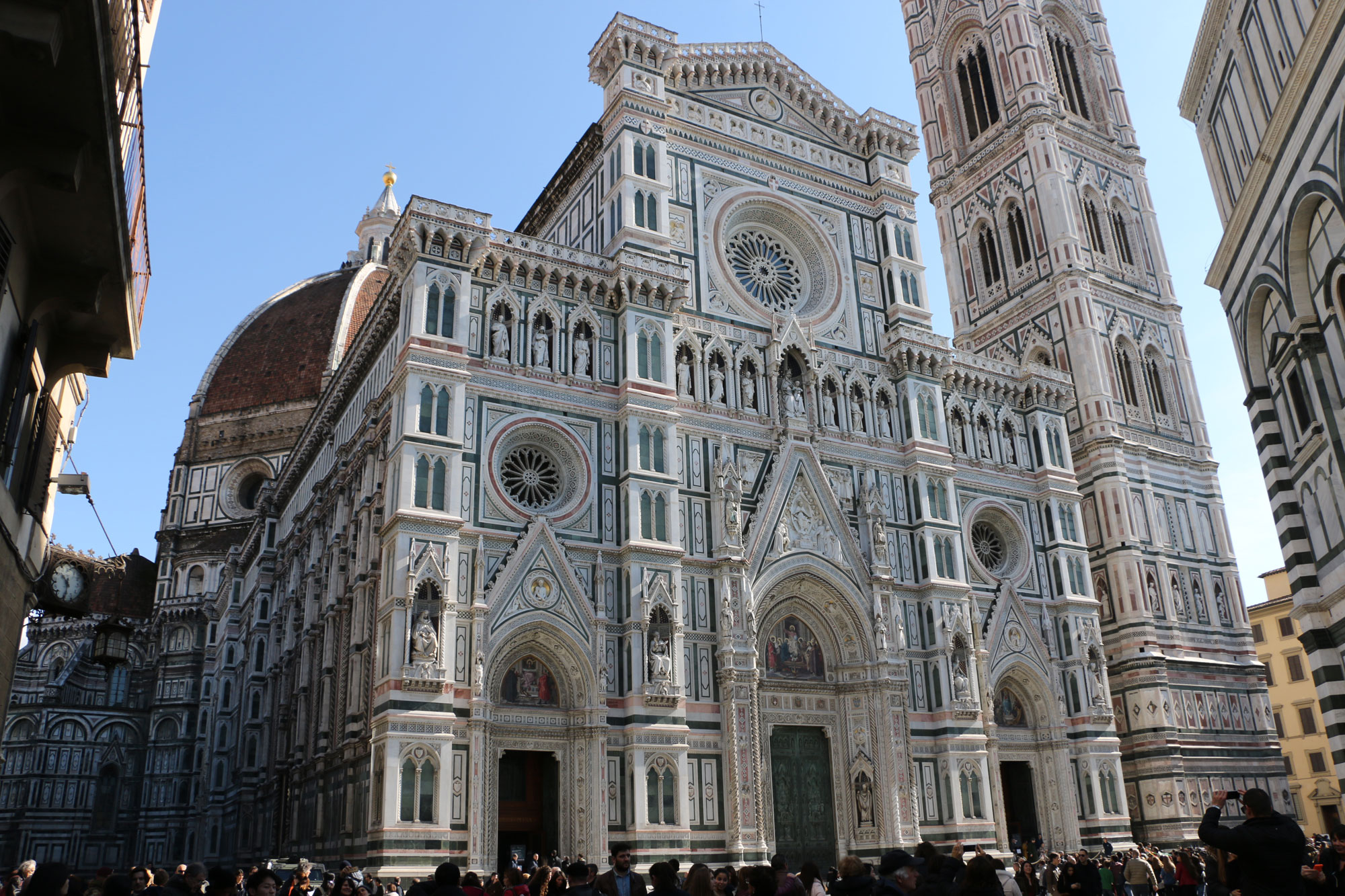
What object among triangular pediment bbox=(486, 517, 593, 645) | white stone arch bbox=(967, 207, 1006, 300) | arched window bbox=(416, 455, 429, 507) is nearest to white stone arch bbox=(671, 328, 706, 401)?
triangular pediment bbox=(486, 517, 593, 645)

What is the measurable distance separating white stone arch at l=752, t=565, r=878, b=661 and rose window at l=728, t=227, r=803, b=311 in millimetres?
8510

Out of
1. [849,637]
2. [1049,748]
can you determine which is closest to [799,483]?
[849,637]

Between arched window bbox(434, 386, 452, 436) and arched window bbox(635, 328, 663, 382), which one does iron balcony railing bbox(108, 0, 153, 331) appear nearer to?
arched window bbox(434, 386, 452, 436)

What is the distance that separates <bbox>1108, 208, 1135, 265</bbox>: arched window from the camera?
142 ft

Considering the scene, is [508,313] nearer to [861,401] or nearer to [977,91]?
[861,401]

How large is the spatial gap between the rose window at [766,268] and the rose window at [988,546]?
9.50m

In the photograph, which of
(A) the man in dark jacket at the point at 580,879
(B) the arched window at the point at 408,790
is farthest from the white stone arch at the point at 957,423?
(A) the man in dark jacket at the point at 580,879

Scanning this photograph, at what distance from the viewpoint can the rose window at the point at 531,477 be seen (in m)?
26.0

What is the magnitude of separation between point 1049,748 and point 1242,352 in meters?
18.6

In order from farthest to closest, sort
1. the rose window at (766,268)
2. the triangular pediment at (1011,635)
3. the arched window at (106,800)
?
the arched window at (106,800) < the rose window at (766,268) < the triangular pediment at (1011,635)

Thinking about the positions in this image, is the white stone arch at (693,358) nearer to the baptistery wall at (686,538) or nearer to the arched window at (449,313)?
the baptistery wall at (686,538)

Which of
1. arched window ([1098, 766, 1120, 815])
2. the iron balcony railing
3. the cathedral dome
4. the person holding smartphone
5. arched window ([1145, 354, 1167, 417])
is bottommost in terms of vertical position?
the person holding smartphone

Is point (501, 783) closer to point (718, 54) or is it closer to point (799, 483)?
point (799, 483)

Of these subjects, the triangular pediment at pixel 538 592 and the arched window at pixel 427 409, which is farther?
the arched window at pixel 427 409
